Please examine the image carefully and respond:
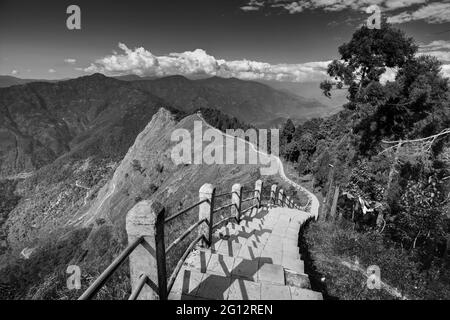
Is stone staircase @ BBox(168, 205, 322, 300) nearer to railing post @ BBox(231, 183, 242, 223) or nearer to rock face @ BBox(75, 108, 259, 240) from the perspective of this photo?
railing post @ BBox(231, 183, 242, 223)

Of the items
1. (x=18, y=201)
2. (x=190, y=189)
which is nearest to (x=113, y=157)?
(x=18, y=201)

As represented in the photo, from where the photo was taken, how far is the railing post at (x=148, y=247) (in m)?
3.06

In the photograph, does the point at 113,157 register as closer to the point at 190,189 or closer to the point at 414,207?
the point at 190,189

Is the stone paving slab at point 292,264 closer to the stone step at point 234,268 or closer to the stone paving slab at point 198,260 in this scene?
the stone step at point 234,268

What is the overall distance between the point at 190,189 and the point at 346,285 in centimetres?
3504

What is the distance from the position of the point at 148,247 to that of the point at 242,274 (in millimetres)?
2318

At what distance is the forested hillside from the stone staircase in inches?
59.3

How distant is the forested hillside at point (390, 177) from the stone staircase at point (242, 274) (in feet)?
4.95

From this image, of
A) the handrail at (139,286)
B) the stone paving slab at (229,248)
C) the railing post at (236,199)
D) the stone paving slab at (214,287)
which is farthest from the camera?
the railing post at (236,199)

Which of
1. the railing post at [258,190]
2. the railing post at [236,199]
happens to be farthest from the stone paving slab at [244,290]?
the railing post at [258,190]

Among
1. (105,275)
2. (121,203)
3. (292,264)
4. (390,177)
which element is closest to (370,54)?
(390,177)

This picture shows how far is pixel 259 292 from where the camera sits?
168 inches

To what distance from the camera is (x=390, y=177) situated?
1462 cm

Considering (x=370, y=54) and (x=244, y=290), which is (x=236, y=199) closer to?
(x=244, y=290)
